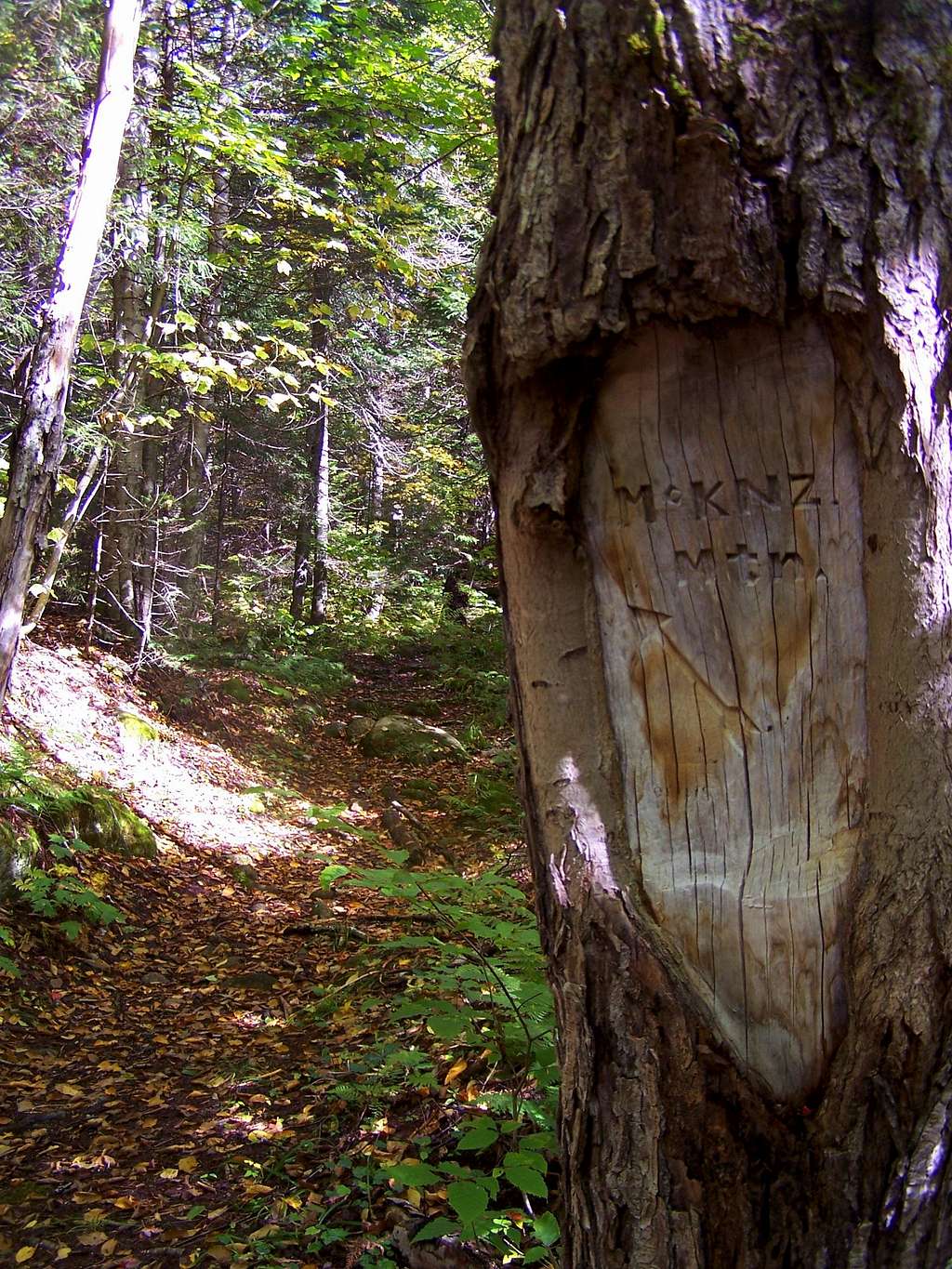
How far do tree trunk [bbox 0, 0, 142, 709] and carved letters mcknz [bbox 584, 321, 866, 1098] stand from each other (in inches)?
204

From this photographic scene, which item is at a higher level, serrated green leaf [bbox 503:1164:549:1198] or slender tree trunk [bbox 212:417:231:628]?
slender tree trunk [bbox 212:417:231:628]

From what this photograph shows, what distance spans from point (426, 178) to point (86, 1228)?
13.1m

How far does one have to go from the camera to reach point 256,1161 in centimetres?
377

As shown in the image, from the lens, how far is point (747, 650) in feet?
5.67

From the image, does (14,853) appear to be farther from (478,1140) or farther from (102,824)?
(478,1140)

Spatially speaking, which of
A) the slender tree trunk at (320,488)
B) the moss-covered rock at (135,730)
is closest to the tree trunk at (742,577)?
the moss-covered rock at (135,730)

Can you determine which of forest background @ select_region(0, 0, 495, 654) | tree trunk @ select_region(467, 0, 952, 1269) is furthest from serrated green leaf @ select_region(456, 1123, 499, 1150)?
forest background @ select_region(0, 0, 495, 654)

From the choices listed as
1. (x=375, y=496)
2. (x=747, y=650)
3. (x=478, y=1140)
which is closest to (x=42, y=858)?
(x=478, y=1140)

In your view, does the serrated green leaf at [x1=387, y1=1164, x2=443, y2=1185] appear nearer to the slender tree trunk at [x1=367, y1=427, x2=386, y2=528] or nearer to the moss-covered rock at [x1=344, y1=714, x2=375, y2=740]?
the moss-covered rock at [x1=344, y1=714, x2=375, y2=740]

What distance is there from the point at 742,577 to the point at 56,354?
5605 mm

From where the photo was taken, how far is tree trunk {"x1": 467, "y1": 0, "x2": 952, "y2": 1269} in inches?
59.9

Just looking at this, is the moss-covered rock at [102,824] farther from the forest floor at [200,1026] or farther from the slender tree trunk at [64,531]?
the slender tree trunk at [64,531]

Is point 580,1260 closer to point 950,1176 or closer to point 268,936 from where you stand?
point 950,1176

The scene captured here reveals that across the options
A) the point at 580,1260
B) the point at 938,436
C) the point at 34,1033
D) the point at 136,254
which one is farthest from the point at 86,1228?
the point at 136,254
